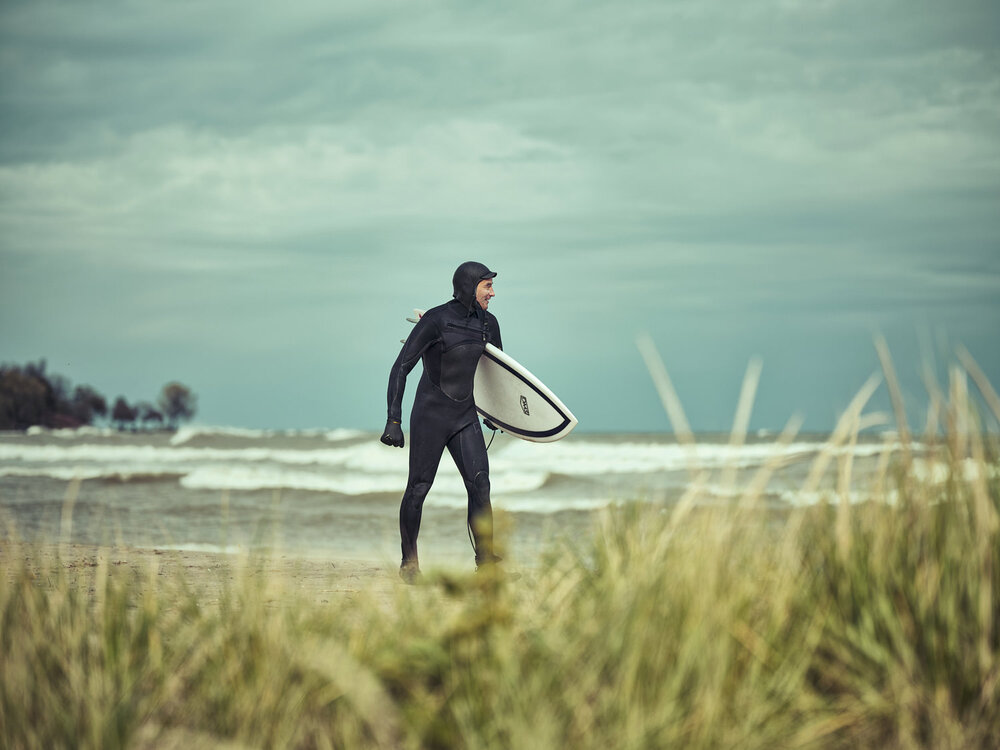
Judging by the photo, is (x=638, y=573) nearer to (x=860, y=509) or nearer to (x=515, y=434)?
(x=860, y=509)

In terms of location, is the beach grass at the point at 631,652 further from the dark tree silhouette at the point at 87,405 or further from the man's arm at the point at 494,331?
the dark tree silhouette at the point at 87,405

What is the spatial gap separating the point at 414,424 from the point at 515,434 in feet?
3.30

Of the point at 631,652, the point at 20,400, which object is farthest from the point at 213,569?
the point at 20,400

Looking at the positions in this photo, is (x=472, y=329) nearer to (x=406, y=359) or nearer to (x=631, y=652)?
(x=406, y=359)


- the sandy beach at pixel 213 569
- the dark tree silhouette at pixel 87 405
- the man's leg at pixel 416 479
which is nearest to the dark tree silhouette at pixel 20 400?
the dark tree silhouette at pixel 87 405

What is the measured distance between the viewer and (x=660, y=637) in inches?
122

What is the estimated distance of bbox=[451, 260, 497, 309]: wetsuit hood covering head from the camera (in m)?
7.01

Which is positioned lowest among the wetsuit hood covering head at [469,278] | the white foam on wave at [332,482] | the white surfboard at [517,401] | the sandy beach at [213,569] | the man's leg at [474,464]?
the white foam on wave at [332,482]

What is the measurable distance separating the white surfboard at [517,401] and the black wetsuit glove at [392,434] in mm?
858

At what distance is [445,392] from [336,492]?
15531 millimetres

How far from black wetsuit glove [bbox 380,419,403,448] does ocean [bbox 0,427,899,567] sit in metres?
0.95

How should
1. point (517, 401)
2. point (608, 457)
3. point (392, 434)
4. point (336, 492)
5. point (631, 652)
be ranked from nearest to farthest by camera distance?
point (631, 652) → point (392, 434) → point (517, 401) → point (336, 492) → point (608, 457)

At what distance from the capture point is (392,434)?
693cm

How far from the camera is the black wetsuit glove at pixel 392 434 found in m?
6.88
